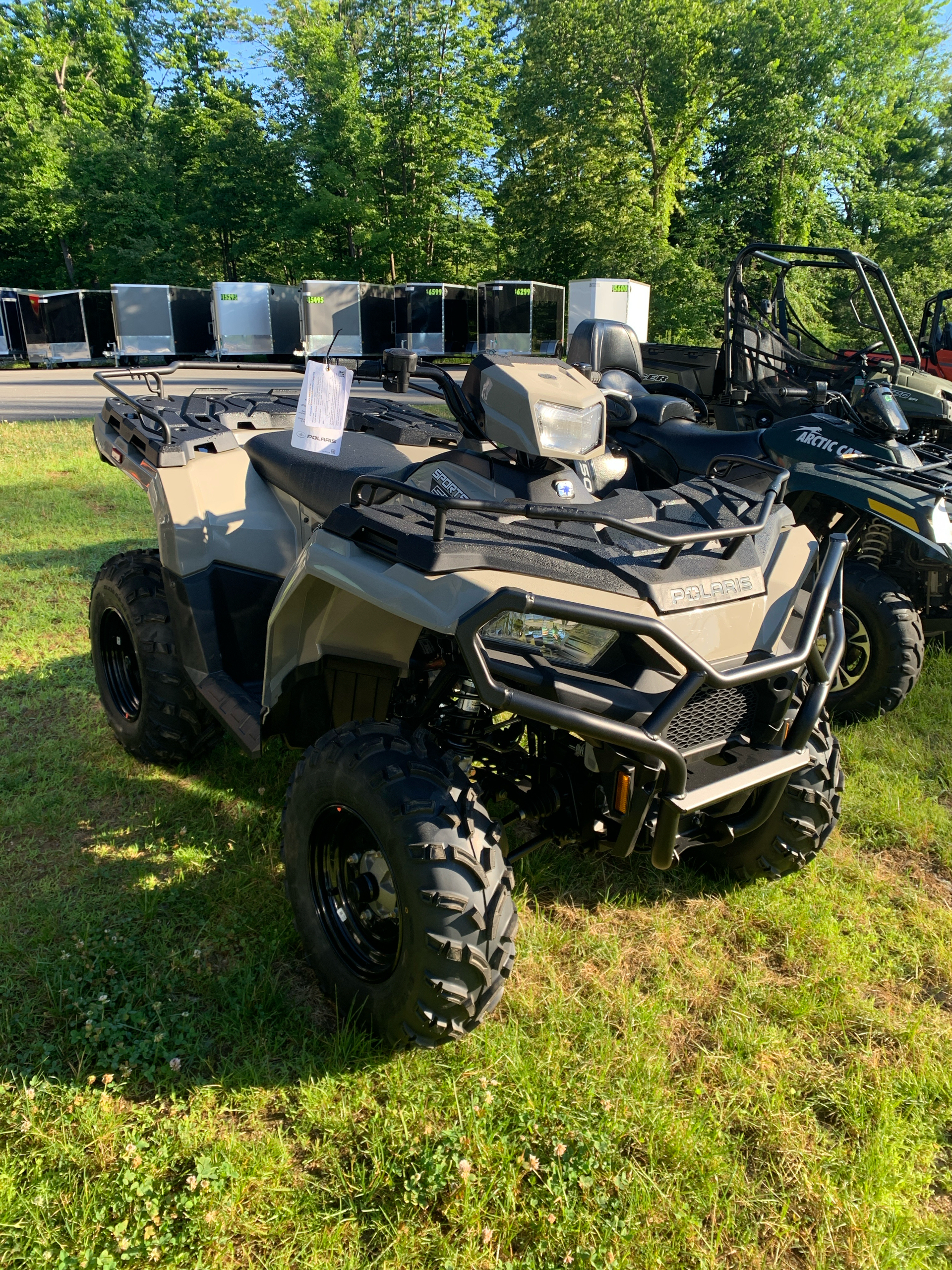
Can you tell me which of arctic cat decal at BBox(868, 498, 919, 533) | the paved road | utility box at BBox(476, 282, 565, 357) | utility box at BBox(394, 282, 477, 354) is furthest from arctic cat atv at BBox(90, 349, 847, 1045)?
utility box at BBox(394, 282, 477, 354)

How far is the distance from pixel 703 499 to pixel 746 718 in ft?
1.95

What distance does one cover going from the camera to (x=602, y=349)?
6.11 m

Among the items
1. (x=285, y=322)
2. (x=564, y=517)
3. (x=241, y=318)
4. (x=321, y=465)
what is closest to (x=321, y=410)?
(x=321, y=465)

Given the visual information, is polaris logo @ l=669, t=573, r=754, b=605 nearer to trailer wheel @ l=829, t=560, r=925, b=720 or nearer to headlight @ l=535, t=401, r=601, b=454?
headlight @ l=535, t=401, r=601, b=454

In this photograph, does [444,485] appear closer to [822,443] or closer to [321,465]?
[321,465]

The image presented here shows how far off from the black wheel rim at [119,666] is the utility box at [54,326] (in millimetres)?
25408

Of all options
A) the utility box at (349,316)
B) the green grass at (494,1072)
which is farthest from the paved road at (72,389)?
the green grass at (494,1072)

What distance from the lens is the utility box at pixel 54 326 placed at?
25203mm

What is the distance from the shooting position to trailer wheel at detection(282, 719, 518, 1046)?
1907 mm

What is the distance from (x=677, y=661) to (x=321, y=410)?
117 cm

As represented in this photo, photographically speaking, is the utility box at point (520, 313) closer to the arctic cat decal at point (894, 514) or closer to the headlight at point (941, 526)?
the arctic cat decal at point (894, 514)

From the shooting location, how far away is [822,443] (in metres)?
4.45

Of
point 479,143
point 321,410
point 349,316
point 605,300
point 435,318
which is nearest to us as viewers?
point 321,410

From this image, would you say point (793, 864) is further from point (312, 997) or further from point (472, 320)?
point (472, 320)
